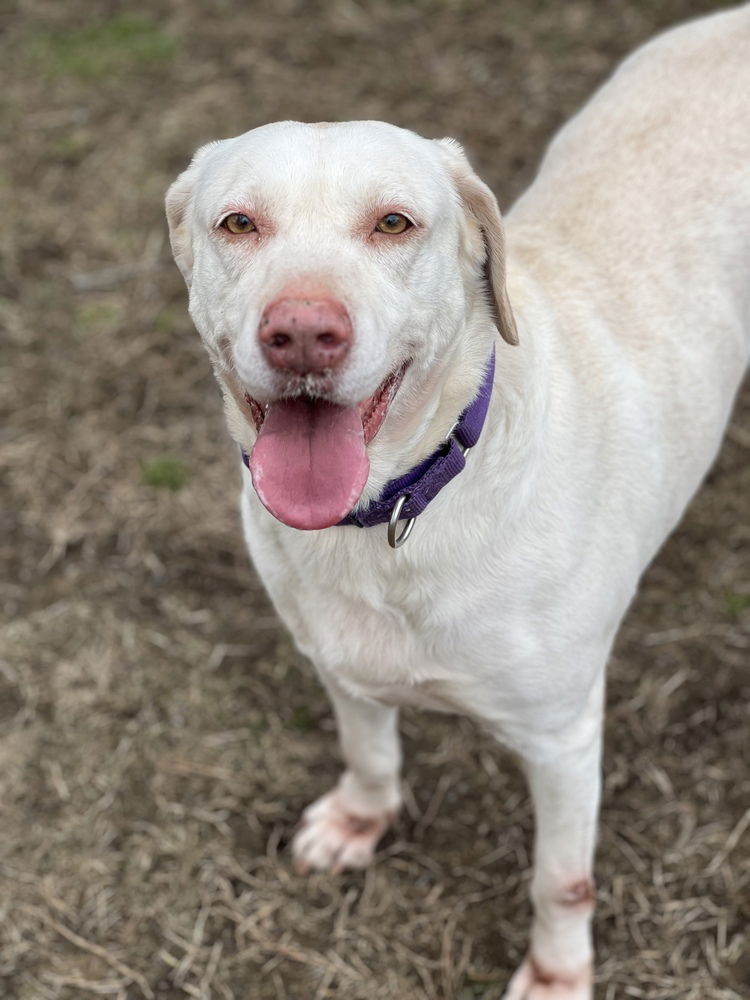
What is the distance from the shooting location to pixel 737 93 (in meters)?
2.92

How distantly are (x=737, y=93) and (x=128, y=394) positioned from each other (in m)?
2.46

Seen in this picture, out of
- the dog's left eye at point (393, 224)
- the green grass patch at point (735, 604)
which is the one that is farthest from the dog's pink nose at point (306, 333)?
the green grass patch at point (735, 604)

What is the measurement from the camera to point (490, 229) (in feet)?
7.25

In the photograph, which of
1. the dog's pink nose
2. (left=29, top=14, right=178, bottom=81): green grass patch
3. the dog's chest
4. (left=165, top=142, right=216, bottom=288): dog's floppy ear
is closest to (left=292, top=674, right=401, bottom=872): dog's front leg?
the dog's chest

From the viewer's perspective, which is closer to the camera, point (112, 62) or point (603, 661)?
point (603, 661)

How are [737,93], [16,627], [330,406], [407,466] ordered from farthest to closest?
[16,627] → [737,93] → [407,466] → [330,406]

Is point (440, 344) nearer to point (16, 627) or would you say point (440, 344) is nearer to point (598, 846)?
point (598, 846)

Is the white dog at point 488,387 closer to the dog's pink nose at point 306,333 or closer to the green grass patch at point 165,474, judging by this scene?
the dog's pink nose at point 306,333

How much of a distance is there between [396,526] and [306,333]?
509mm

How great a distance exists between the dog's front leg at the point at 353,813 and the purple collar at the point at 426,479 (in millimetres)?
991

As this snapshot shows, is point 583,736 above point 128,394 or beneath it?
above

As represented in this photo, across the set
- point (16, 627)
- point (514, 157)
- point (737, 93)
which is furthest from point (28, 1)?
point (737, 93)

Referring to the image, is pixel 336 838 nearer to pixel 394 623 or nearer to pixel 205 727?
pixel 205 727

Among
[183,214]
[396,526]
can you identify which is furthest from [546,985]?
[183,214]
